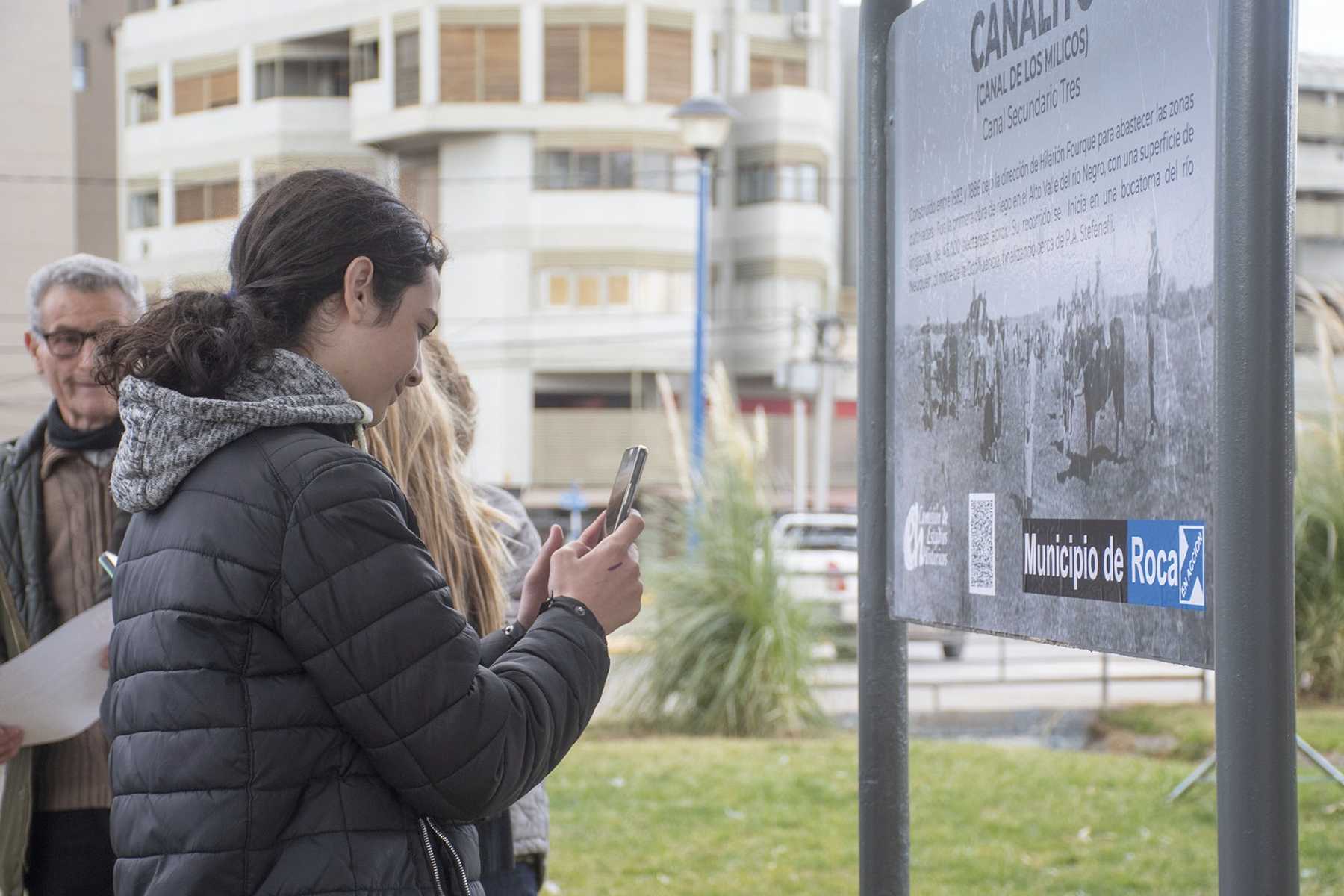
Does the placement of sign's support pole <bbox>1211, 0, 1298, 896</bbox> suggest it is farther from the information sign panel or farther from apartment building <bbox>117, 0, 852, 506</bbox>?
apartment building <bbox>117, 0, 852, 506</bbox>

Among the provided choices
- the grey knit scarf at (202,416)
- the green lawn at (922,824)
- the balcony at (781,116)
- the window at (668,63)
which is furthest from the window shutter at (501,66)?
the grey knit scarf at (202,416)

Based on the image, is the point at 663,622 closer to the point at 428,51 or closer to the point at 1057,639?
the point at 1057,639

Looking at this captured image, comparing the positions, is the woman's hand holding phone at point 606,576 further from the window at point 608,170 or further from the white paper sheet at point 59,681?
the window at point 608,170

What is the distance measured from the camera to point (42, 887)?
3137 millimetres

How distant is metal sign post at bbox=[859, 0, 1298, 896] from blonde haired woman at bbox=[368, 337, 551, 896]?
2.17 feet

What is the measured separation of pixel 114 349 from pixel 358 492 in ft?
1.39

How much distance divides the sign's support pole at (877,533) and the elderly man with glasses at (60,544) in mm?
1413

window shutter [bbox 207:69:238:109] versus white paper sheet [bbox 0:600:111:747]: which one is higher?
window shutter [bbox 207:69:238:109]

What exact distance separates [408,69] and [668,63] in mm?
5782

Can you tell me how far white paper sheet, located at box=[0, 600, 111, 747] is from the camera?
295 cm

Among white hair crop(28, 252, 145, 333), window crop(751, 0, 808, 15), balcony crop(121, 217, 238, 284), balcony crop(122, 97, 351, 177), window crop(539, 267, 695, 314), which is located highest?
window crop(751, 0, 808, 15)

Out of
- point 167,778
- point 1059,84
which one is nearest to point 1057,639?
point 1059,84

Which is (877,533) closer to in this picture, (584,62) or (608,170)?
→ (608,170)

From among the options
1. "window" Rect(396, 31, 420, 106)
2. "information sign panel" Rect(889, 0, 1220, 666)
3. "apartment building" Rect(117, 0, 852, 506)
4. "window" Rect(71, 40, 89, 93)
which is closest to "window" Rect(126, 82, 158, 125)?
"apartment building" Rect(117, 0, 852, 506)
